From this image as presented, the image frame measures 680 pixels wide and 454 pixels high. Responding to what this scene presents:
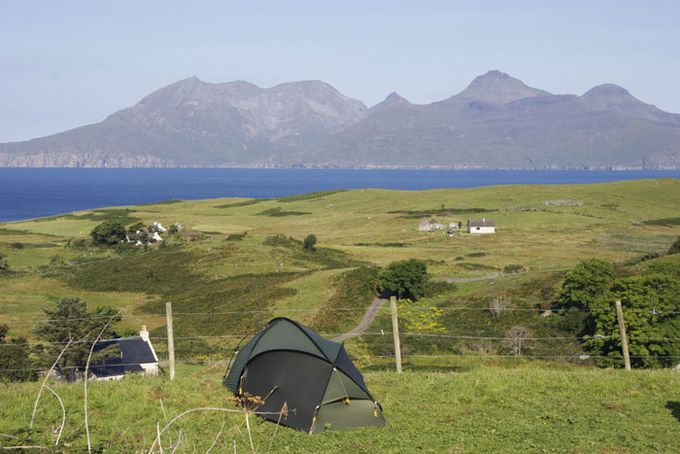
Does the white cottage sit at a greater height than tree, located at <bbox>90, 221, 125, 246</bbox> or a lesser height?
lesser

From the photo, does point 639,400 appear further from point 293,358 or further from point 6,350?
point 6,350

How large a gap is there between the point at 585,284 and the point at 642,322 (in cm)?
1145

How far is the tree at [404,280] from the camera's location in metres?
55.3

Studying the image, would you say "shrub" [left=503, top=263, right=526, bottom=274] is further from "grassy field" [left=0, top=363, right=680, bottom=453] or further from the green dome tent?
the green dome tent

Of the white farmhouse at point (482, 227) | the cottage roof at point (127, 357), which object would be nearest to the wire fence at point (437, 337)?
the cottage roof at point (127, 357)

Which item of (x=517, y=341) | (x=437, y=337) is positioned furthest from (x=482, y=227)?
(x=517, y=341)

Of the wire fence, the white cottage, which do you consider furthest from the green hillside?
the white cottage

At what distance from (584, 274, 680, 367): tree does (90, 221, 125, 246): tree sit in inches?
3165

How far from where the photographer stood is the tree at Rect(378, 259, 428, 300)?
181 ft

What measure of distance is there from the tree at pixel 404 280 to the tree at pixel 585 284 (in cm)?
1290

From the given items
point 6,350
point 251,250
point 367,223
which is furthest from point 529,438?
point 367,223

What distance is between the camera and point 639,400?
51.1 feet

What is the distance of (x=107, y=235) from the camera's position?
343 ft

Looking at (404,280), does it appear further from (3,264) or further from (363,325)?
(3,264)
